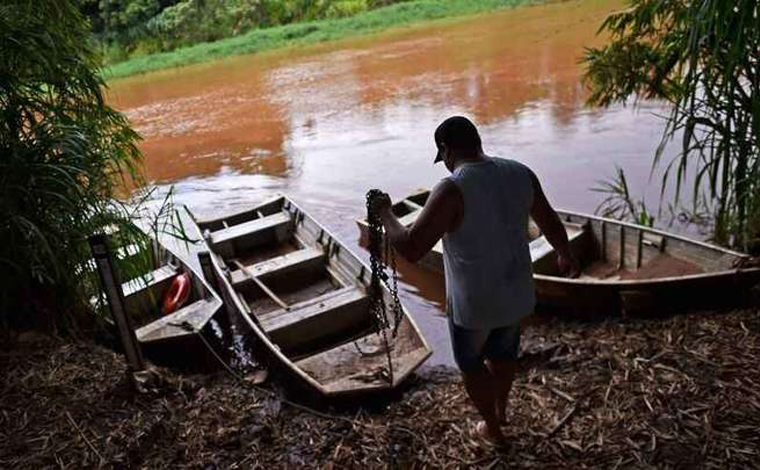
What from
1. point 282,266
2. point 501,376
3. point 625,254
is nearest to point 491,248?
point 501,376

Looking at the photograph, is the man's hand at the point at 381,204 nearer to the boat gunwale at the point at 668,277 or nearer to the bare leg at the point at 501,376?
the bare leg at the point at 501,376

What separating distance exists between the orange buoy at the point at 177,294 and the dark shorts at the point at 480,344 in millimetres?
3400

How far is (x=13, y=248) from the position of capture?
10.3 ft

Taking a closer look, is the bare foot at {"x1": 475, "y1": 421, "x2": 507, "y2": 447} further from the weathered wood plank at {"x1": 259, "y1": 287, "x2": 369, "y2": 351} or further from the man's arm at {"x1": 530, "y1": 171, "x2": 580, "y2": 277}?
the weathered wood plank at {"x1": 259, "y1": 287, "x2": 369, "y2": 351}

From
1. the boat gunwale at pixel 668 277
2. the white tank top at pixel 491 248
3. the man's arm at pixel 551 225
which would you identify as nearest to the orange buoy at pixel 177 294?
the boat gunwale at pixel 668 277

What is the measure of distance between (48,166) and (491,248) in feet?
7.69

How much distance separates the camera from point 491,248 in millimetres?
2191

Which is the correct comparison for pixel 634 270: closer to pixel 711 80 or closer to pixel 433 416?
pixel 711 80

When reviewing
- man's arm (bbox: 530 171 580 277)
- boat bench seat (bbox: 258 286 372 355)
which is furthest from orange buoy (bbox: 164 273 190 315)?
man's arm (bbox: 530 171 580 277)

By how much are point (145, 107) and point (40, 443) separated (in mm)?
16447

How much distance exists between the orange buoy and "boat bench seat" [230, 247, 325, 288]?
40 centimetres

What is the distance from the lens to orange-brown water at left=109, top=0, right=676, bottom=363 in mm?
8602

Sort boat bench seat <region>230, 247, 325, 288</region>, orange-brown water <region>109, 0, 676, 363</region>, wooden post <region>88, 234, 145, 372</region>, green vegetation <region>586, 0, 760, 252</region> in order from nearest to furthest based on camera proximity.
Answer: green vegetation <region>586, 0, 760, 252</region>, wooden post <region>88, 234, 145, 372</region>, boat bench seat <region>230, 247, 325, 288</region>, orange-brown water <region>109, 0, 676, 363</region>

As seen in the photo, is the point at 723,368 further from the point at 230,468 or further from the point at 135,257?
the point at 135,257
